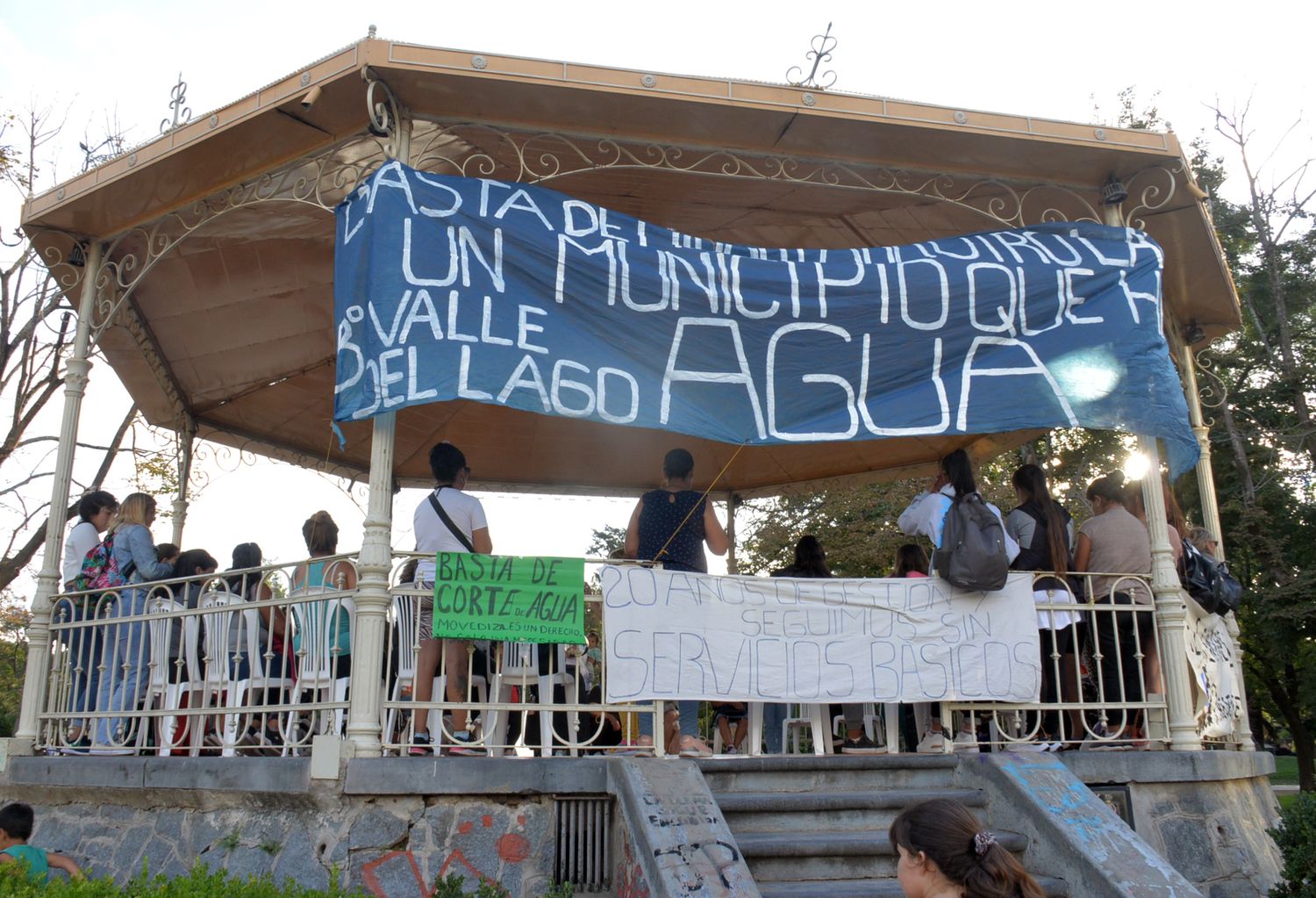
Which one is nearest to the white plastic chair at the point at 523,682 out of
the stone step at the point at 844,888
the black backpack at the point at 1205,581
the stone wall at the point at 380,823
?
the stone wall at the point at 380,823

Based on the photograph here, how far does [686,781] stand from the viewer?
5215mm

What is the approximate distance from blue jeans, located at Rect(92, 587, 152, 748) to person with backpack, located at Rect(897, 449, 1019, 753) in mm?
4961

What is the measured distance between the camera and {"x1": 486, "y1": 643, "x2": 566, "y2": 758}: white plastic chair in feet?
18.7

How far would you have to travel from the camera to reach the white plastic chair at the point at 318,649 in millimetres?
5859

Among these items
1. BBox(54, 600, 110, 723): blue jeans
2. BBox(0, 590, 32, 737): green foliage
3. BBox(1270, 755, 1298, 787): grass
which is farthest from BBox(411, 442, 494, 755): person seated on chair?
BBox(1270, 755, 1298, 787): grass

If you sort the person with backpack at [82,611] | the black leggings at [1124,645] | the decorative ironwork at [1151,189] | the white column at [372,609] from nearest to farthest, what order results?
the white column at [372,609]
the black leggings at [1124,645]
the person with backpack at [82,611]
the decorative ironwork at [1151,189]

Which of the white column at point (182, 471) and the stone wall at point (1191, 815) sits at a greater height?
the white column at point (182, 471)

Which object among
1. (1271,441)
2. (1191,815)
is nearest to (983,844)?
(1191,815)

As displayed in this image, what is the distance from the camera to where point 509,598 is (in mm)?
5797

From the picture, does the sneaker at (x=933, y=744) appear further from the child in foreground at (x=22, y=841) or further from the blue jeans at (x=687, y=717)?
the child in foreground at (x=22, y=841)

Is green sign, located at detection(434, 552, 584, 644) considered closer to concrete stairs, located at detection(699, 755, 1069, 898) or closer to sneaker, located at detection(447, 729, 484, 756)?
sneaker, located at detection(447, 729, 484, 756)

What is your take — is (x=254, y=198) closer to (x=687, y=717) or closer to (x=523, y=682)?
(x=523, y=682)

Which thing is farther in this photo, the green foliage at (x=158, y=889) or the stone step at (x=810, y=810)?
the stone step at (x=810, y=810)

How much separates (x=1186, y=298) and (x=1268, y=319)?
17.6m
